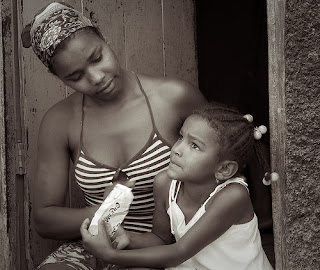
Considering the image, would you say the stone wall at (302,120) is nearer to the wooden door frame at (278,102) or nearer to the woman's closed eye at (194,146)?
the wooden door frame at (278,102)

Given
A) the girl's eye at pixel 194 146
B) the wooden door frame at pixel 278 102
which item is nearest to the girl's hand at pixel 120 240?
the girl's eye at pixel 194 146

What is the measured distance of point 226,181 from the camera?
2564mm

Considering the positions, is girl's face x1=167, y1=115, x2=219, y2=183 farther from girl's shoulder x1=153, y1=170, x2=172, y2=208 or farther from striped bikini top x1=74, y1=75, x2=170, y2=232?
striped bikini top x1=74, y1=75, x2=170, y2=232

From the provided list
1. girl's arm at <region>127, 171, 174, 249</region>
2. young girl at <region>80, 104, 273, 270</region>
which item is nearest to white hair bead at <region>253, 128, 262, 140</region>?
young girl at <region>80, 104, 273, 270</region>

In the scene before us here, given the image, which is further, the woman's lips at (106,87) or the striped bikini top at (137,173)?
the striped bikini top at (137,173)

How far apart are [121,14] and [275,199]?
1.79 meters

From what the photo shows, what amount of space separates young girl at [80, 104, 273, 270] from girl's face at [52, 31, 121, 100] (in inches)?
14.6

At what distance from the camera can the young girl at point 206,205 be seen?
2400 mm

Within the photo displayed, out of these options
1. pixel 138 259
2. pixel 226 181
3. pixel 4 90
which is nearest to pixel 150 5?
pixel 4 90

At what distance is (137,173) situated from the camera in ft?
9.16

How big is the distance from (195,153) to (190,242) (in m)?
0.32

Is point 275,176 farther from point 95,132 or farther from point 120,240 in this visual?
point 95,132

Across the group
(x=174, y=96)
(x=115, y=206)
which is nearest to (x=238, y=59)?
(x=174, y=96)

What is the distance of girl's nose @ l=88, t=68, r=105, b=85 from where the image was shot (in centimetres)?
263
